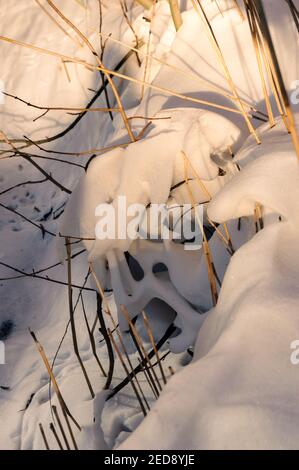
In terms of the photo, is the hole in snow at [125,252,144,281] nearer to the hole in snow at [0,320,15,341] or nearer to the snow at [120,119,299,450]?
the snow at [120,119,299,450]

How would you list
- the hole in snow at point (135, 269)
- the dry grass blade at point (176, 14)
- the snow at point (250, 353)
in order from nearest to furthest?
the snow at point (250, 353) < the hole in snow at point (135, 269) < the dry grass blade at point (176, 14)

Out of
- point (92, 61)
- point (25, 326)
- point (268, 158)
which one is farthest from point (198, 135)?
point (92, 61)

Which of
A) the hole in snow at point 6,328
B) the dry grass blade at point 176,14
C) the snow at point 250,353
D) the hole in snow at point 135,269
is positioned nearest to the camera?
the snow at point 250,353

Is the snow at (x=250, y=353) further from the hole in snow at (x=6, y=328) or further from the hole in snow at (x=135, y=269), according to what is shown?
the hole in snow at (x=6, y=328)

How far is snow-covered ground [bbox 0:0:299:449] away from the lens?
3.04 feet

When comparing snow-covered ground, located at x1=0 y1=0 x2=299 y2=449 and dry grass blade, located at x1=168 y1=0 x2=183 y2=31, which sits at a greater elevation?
dry grass blade, located at x1=168 y1=0 x2=183 y2=31

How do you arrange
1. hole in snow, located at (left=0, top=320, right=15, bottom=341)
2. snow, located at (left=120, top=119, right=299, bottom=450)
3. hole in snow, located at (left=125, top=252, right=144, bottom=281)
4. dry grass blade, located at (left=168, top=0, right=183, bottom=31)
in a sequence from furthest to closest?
hole in snow, located at (left=0, top=320, right=15, bottom=341), dry grass blade, located at (left=168, top=0, right=183, bottom=31), hole in snow, located at (left=125, top=252, right=144, bottom=281), snow, located at (left=120, top=119, right=299, bottom=450)

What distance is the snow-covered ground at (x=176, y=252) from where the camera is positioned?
3.04 ft

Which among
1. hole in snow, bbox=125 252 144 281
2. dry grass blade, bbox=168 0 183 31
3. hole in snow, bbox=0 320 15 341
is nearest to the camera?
hole in snow, bbox=125 252 144 281

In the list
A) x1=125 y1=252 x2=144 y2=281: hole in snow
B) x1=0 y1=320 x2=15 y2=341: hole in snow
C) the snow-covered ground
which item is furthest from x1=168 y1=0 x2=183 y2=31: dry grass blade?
x1=0 y1=320 x2=15 y2=341: hole in snow

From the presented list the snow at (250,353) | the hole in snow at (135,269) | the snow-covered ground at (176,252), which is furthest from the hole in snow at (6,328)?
the snow at (250,353)

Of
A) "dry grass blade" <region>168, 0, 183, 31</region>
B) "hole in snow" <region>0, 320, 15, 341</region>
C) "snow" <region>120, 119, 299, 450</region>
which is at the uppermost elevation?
"dry grass blade" <region>168, 0, 183, 31</region>

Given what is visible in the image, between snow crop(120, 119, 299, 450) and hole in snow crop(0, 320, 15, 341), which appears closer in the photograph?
snow crop(120, 119, 299, 450)

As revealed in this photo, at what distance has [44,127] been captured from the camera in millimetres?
2889
